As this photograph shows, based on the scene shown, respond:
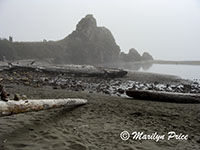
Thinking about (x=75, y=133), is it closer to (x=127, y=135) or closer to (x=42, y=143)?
(x=42, y=143)

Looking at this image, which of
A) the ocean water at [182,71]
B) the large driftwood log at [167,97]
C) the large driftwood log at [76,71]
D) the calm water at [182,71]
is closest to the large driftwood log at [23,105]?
the large driftwood log at [167,97]

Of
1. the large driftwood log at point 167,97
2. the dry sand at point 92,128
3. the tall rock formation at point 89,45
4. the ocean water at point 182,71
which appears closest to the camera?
the dry sand at point 92,128

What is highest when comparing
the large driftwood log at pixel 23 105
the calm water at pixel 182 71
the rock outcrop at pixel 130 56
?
the rock outcrop at pixel 130 56

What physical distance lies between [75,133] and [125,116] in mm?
1972

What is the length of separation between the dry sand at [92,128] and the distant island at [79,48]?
38612mm

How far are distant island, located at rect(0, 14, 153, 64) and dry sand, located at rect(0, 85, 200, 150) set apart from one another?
38612mm

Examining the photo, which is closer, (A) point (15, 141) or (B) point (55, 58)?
(A) point (15, 141)

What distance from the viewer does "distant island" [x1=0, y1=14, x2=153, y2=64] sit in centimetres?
4131

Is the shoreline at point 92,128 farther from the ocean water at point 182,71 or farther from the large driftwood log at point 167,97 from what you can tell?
the ocean water at point 182,71

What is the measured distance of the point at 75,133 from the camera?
3256 millimetres

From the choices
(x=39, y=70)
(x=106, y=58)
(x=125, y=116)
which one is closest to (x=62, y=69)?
(x=39, y=70)

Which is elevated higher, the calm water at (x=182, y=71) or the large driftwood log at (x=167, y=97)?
the calm water at (x=182, y=71)

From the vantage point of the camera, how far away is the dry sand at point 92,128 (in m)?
2.75

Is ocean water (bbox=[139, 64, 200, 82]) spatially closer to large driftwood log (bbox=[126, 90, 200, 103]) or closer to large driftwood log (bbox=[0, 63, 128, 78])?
large driftwood log (bbox=[0, 63, 128, 78])
